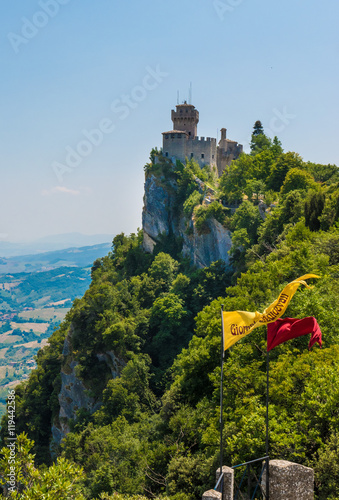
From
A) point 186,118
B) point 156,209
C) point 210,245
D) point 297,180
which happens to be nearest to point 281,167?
point 297,180

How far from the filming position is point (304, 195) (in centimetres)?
4469

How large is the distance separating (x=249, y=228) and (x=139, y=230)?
35050 millimetres

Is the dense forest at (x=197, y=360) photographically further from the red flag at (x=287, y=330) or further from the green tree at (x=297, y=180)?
the red flag at (x=287, y=330)

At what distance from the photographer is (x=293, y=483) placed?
1271 cm

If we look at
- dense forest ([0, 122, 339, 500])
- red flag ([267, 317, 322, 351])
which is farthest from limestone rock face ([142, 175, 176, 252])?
red flag ([267, 317, 322, 351])

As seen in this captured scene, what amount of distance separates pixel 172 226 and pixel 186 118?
17732 millimetres

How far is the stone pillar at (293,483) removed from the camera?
12688mm

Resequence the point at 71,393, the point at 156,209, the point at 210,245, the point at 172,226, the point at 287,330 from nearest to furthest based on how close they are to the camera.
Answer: the point at 287,330, the point at 71,393, the point at 210,245, the point at 172,226, the point at 156,209

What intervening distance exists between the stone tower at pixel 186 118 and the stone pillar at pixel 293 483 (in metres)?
66.0

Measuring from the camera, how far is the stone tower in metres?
74.4

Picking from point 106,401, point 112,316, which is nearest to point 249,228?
point 112,316

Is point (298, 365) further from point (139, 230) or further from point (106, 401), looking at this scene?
point (139, 230)

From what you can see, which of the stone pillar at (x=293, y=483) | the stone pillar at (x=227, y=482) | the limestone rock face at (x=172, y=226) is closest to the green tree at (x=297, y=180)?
the limestone rock face at (x=172, y=226)

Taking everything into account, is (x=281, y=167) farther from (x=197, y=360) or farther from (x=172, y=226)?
(x=197, y=360)
